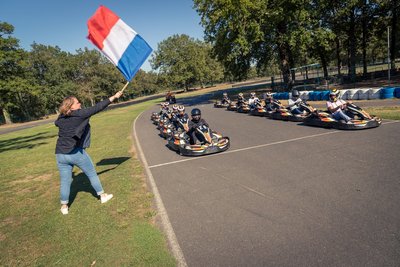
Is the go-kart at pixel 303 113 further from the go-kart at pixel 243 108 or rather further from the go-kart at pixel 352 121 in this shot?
the go-kart at pixel 243 108

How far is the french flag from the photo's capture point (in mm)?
6801

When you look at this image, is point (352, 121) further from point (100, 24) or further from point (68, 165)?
point (68, 165)

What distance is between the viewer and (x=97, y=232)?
4.66 metres

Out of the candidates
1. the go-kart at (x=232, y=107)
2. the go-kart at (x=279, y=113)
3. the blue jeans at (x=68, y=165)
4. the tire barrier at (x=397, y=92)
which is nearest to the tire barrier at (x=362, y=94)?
the tire barrier at (x=397, y=92)

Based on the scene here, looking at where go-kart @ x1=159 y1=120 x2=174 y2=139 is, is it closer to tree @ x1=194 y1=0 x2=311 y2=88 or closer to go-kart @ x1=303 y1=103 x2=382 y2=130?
go-kart @ x1=303 y1=103 x2=382 y2=130

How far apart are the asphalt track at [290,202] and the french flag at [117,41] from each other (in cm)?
302

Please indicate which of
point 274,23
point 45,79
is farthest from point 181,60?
point 274,23

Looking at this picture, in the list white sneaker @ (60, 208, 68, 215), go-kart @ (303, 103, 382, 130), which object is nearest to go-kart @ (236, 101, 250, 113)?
go-kart @ (303, 103, 382, 130)

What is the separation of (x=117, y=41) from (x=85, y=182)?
3.84 m

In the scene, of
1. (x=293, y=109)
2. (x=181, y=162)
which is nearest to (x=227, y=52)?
(x=293, y=109)

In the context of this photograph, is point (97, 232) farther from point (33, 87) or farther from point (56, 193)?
point (33, 87)

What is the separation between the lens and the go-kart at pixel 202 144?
29.3 ft

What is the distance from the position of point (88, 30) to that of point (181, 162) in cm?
440

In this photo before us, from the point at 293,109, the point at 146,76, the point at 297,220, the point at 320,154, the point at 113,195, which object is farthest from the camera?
the point at 146,76
